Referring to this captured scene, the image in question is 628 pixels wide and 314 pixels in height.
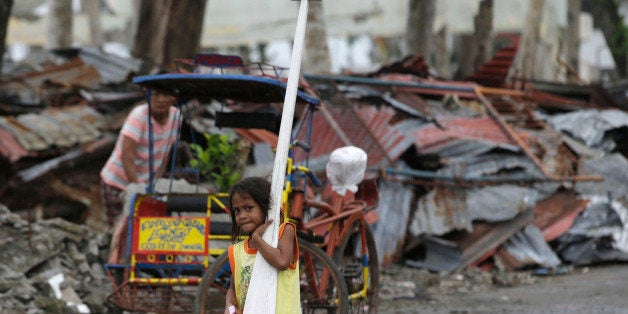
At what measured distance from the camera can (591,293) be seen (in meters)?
9.17

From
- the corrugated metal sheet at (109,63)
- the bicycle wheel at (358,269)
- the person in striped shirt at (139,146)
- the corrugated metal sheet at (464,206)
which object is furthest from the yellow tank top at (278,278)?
the corrugated metal sheet at (109,63)

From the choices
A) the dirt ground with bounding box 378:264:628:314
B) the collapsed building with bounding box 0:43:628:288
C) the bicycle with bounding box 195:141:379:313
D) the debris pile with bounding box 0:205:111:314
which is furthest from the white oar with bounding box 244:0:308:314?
the collapsed building with bounding box 0:43:628:288

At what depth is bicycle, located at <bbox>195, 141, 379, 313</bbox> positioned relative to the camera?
648 centimetres

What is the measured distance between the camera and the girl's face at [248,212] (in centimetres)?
454

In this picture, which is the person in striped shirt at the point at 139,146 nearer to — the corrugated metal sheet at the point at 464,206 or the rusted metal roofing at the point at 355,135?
the rusted metal roofing at the point at 355,135

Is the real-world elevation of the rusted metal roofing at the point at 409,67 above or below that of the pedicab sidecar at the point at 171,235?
above

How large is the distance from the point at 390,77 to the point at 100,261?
20.2ft

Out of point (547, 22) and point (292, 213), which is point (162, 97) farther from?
point (547, 22)

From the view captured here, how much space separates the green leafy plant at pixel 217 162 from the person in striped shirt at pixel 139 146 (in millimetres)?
760

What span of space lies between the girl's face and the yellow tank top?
112 mm

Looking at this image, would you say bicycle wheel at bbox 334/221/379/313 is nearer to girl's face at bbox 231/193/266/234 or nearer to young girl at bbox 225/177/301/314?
young girl at bbox 225/177/301/314

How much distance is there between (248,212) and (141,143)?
14.0 feet

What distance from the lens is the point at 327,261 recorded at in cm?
648

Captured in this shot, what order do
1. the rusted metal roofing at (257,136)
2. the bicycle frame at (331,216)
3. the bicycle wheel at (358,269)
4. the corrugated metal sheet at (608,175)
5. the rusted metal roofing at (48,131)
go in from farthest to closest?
the corrugated metal sheet at (608,175)
the rusted metal roofing at (48,131)
the rusted metal roofing at (257,136)
the bicycle wheel at (358,269)
the bicycle frame at (331,216)
